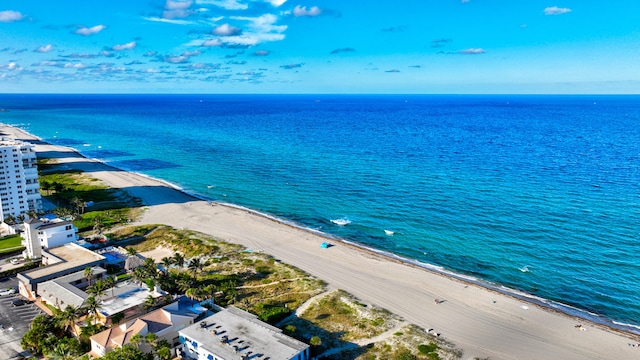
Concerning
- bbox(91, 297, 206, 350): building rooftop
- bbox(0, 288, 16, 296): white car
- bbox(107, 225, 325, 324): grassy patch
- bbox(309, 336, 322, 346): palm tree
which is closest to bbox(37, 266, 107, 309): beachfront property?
bbox(0, 288, 16, 296): white car

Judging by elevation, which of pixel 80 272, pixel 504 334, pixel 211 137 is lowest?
pixel 504 334

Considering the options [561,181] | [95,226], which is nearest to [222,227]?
[95,226]

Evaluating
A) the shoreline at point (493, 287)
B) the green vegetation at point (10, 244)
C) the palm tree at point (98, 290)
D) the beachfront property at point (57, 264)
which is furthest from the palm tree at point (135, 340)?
the green vegetation at point (10, 244)

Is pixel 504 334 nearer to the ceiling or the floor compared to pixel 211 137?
nearer to the floor

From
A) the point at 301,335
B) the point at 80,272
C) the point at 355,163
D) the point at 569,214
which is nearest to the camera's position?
the point at 301,335

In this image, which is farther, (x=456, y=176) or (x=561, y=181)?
(x=456, y=176)

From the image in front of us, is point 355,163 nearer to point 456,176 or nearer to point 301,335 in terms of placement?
point 456,176

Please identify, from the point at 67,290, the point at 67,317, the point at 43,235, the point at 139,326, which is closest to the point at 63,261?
the point at 43,235

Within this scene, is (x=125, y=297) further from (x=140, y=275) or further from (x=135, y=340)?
(x=135, y=340)

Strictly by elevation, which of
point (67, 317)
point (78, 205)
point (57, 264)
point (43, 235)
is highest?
point (78, 205)
